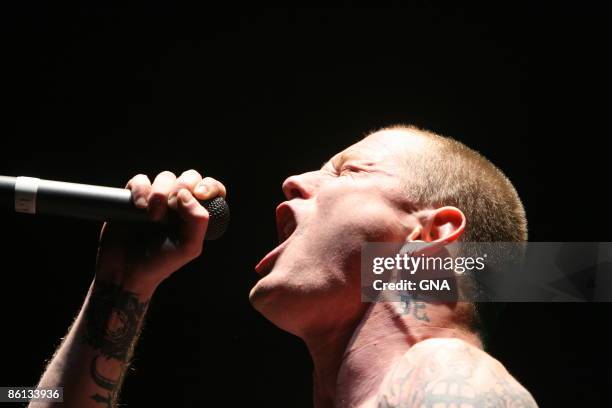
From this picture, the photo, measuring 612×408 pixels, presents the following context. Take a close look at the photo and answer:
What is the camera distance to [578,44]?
2531 mm

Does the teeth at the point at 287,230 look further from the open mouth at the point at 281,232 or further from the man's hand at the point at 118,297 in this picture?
the man's hand at the point at 118,297

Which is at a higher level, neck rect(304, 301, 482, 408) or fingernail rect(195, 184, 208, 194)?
fingernail rect(195, 184, 208, 194)

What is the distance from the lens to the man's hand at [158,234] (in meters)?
1.69

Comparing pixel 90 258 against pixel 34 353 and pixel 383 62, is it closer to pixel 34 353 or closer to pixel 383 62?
pixel 34 353

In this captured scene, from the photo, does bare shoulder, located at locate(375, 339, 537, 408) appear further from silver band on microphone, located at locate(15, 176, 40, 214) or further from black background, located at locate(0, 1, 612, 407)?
black background, located at locate(0, 1, 612, 407)

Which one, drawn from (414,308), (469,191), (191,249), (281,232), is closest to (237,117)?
(281,232)

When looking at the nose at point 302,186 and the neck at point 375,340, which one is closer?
the neck at point 375,340

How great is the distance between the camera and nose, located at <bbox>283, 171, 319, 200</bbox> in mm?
1851

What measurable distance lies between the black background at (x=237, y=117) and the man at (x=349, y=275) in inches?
30.0

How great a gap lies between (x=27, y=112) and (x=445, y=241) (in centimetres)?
176

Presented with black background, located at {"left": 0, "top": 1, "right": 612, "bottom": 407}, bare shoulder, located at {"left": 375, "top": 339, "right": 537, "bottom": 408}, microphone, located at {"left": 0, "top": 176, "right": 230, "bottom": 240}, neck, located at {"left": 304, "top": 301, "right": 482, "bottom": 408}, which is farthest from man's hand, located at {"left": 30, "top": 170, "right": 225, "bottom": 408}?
black background, located at {"left": 0, "top": 1, "right": 612, "bottom": 407}

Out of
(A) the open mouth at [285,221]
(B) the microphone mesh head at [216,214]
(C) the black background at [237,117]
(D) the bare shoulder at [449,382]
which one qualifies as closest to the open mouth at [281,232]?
(A) the open mouth at [285,221]

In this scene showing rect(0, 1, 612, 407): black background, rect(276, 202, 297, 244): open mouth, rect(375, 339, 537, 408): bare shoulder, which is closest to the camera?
rect(375, 339, 537, 408): bare shoulder

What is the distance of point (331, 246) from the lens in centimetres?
167
